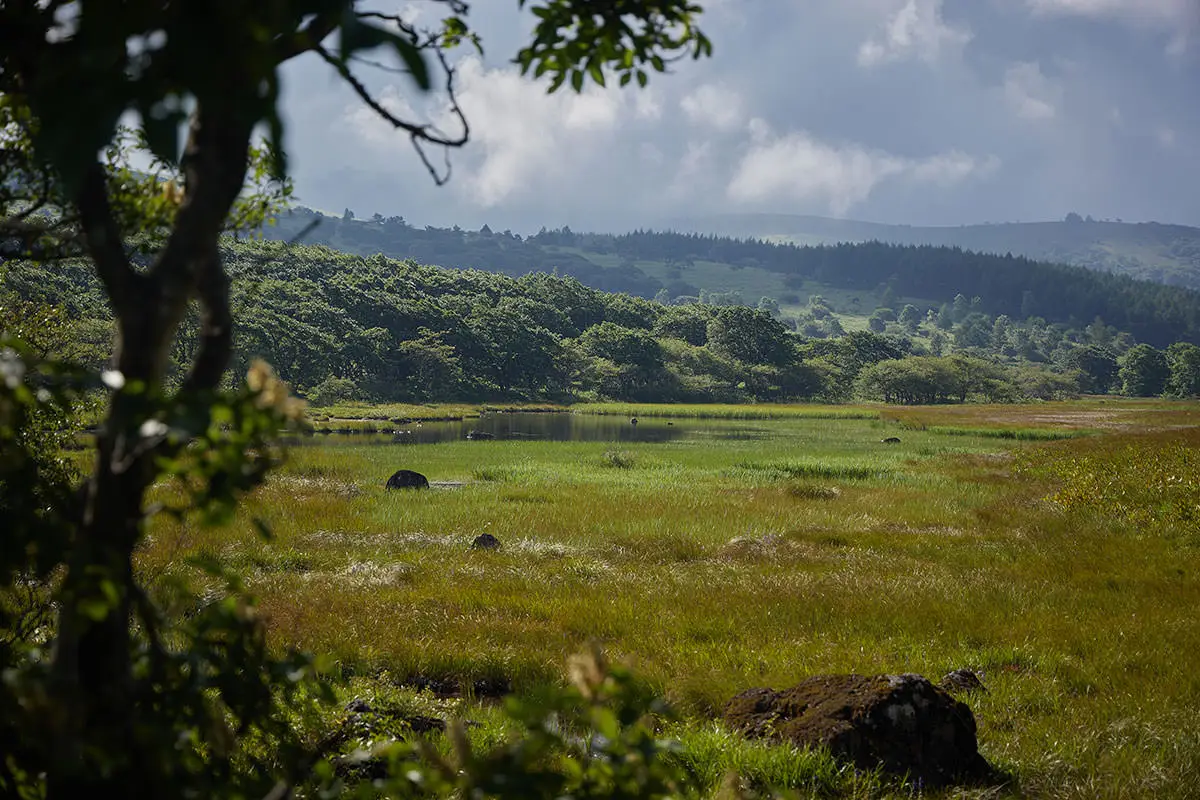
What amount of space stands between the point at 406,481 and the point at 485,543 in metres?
11.9

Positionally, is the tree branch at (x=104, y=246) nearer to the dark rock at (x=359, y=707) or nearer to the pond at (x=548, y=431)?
the dark rock at (x=359, y=707)

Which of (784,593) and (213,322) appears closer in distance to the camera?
(213,322)

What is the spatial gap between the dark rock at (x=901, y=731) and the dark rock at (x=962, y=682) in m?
2.07

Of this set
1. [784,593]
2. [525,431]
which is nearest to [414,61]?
[784,593]

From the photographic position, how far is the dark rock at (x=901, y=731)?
6527 mm

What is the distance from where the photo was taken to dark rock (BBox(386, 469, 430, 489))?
2850 centimetres

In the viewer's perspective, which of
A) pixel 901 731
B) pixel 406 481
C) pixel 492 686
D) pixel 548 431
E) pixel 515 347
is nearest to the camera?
A: pixel 901 731

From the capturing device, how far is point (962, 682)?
29.2 feet

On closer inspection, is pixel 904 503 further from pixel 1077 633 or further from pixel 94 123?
pixel 94 123

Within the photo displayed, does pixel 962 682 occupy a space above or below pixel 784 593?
above

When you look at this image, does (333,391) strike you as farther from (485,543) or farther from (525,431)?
(485,543)

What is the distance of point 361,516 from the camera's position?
21688mm

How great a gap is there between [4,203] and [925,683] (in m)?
7.04

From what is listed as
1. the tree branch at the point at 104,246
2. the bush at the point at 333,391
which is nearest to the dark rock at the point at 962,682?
the tree branch at the point at 104,246
